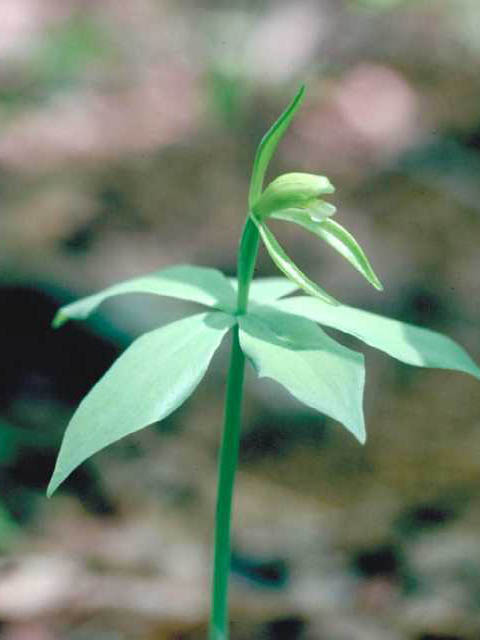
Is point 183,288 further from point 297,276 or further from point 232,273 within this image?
point 232,273

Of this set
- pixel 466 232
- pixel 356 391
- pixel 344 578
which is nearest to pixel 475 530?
pixel 344 578

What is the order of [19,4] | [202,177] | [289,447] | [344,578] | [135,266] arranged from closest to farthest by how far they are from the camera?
[344,578] → [289,447] → [135,266] → [202,177] → [19,4]

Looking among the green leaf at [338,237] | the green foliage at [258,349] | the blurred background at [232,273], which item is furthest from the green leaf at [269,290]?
the blurred background at [232,273]

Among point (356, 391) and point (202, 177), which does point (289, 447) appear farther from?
point (202, 177)

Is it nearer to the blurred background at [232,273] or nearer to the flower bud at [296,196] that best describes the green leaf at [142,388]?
the flower bud at [296,196]

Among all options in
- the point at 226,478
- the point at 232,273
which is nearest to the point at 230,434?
the point at 226,478

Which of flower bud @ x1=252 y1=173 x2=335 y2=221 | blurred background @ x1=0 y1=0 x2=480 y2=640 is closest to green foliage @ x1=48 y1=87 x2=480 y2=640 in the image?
flower bud @ x1=252 y1=173 x2=335 y2=221
